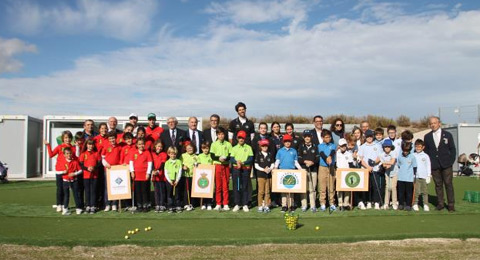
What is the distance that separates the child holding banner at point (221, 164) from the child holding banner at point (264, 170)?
71 centimetres

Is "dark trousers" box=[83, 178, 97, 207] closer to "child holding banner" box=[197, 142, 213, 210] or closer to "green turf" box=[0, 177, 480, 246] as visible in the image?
"green turf" box=[0, 177, 480, 246]

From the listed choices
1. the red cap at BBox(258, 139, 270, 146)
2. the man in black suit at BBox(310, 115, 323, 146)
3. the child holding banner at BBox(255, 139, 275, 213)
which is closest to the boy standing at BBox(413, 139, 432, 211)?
the man in black suit at BBox(310, 115, 323, 146)

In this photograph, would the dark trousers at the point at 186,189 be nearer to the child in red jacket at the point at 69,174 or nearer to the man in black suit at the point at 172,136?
the man in black suit at the point at 172,136

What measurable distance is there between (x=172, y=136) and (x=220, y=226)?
9.32 ft

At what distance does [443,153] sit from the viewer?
873 cm

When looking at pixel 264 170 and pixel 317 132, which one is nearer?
pixel 264 170

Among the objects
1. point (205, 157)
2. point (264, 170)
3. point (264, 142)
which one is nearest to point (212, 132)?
point (205, 157)

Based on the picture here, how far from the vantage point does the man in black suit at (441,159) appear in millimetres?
8680

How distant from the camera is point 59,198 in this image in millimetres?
8625

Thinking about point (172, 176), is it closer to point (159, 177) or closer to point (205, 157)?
point (159, 177)

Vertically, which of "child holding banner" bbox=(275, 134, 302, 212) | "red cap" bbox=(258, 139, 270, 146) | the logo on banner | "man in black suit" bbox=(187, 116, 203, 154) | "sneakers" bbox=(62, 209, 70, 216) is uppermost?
"man in black suit" bbox=(187, 116, 203, 154)

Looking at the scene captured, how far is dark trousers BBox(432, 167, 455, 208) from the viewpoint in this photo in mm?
8656

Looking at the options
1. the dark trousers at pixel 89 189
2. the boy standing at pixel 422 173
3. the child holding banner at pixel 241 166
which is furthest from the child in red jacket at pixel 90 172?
the boy standing at pixel 422 173

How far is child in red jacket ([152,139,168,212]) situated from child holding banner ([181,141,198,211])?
1.44ft
